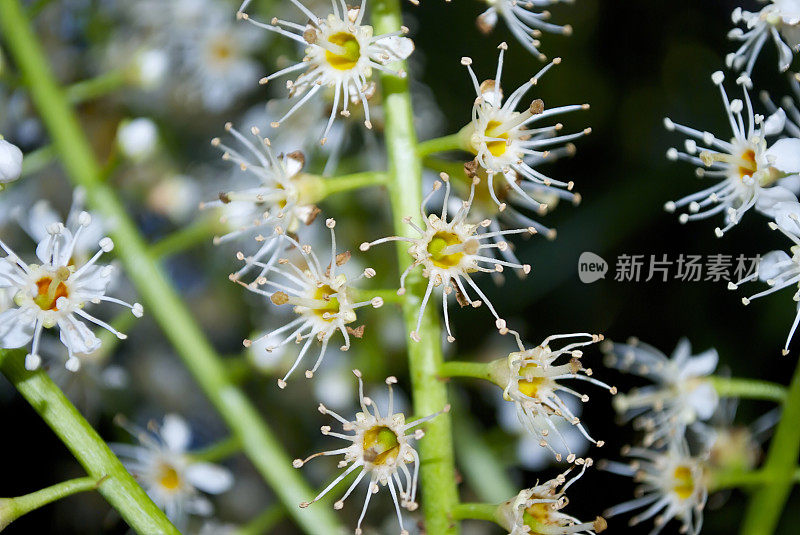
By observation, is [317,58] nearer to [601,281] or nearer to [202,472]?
[202,472]

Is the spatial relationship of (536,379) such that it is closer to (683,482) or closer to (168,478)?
(683,482)

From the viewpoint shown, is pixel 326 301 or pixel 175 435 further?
pixel 175 435

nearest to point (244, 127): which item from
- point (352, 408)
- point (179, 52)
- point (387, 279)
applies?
point (179, 52)

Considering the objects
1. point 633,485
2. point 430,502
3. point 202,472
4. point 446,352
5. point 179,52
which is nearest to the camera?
point 430,502

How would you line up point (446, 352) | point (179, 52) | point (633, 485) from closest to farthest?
point (633, 485) < point (446, 352) < point (179, 52)

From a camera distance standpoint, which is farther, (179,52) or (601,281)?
(179,52)

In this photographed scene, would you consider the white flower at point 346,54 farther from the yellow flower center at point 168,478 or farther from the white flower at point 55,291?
the yellow flower center at point 168,478

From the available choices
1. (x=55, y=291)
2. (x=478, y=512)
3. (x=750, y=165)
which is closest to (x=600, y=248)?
(x=750, y=165)

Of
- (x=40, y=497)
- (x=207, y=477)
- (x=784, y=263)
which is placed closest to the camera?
(x=40, y=497)
